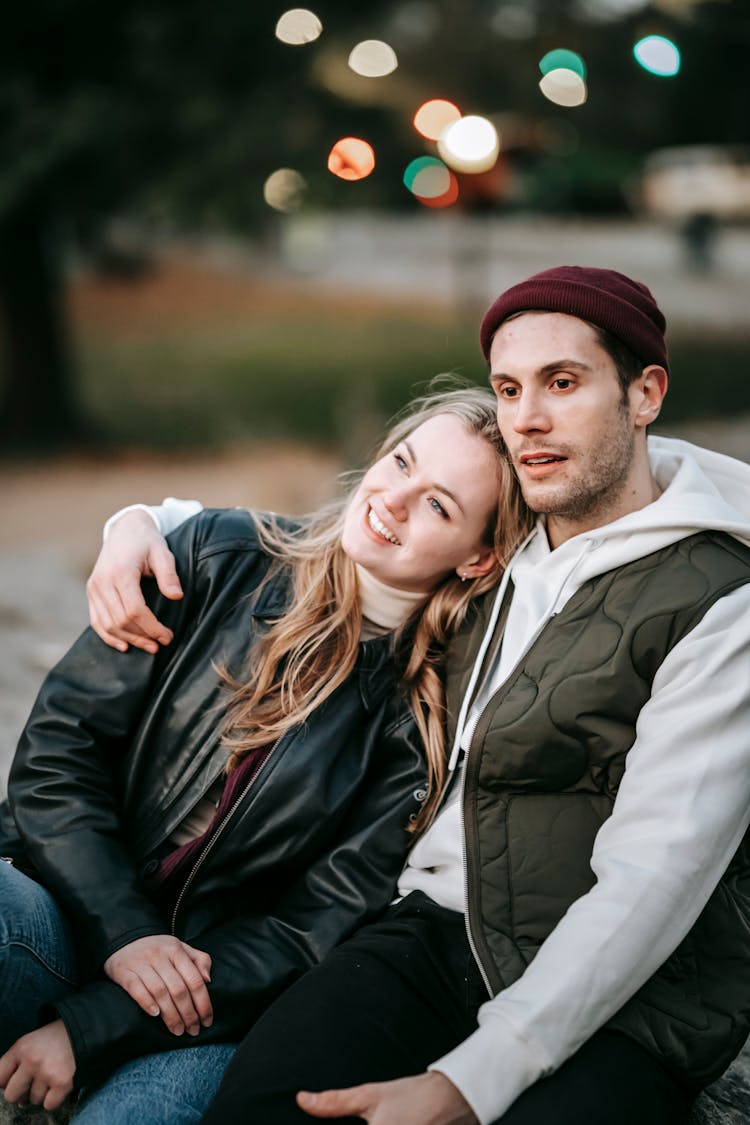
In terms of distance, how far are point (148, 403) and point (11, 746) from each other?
12.9 meters

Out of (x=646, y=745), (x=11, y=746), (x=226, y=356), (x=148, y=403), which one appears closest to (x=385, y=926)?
(x=646, y=745)

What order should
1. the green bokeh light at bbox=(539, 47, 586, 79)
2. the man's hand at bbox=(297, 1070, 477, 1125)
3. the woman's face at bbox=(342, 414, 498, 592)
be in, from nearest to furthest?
the man's hand at bbox=(297, 1070, 477, 1125) < the woman's face at bbox=(342, 414, 498, 592) < the green bokeh light at bbox=(539, 47, 586, 79)

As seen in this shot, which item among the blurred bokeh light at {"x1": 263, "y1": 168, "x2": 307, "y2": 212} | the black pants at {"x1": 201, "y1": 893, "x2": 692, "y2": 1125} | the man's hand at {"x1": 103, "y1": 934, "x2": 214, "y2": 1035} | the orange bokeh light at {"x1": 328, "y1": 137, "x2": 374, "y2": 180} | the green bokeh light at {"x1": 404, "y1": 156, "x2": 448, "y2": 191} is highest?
the green bokeh light at {"x1": 404, "y1": 156, "x2": 448, "y2": 191}

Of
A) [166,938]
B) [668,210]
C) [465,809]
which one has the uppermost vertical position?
[668,210]

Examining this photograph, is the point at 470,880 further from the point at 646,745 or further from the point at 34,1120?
the point at 34,1120

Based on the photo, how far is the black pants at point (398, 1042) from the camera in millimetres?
1942

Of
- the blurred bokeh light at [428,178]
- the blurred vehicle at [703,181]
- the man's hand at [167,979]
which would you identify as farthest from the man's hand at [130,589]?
the blurred vehicle at [703,181]

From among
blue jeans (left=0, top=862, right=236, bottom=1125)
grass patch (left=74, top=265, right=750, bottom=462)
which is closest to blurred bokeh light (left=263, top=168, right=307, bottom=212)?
grass patch (left=74, top=265, right=750, bottom=462)

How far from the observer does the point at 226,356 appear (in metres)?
19.6

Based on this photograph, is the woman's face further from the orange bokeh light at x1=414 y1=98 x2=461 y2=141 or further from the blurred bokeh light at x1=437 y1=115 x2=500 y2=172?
the blurred bokeh light at x1=437 y1=115 x2=500 y2=172

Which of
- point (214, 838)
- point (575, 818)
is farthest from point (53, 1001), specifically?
point (575, 818)

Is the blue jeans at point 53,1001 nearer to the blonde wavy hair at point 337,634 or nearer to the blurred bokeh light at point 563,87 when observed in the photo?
the blonde wavy hair at point 337,634

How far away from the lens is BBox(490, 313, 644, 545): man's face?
2367mm

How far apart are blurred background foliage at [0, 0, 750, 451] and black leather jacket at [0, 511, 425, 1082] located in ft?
13.6
